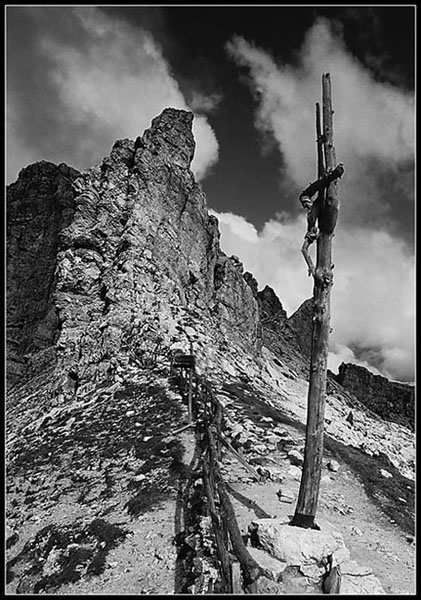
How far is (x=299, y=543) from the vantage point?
688 centimetres

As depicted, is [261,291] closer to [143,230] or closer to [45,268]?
[45,268]

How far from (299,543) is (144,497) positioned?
5486 mm

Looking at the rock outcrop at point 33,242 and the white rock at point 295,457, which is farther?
the rock outcrop at point 33,242

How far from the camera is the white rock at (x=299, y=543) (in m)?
6.74

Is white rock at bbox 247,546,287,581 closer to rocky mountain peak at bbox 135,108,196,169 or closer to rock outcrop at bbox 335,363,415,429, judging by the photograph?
rocky mountain peak at bbox 135,108,196,169

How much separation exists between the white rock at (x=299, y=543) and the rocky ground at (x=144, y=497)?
510mm

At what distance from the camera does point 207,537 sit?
824 cm

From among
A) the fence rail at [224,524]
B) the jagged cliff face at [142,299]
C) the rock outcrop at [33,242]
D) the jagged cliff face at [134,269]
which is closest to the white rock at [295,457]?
the fence rail at [224,524]

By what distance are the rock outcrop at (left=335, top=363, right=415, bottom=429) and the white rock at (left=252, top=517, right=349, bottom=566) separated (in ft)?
430

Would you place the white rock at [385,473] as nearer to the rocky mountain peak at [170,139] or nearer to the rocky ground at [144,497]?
the rocky ground at [144,497]

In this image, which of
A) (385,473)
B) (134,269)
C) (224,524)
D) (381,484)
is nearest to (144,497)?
(224,524)

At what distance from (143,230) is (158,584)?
33984 mm

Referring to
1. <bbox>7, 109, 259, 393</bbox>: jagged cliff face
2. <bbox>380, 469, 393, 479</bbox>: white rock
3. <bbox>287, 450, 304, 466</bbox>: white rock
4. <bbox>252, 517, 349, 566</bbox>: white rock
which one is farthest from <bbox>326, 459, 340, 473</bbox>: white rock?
<bbox>7, 109, 259, 393</bbox>: jagged cliff face

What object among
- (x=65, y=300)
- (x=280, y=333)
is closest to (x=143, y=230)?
(x=65, y=300)
